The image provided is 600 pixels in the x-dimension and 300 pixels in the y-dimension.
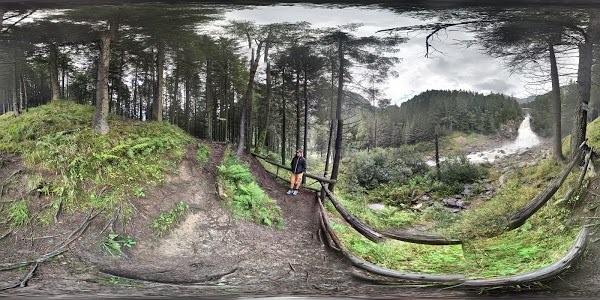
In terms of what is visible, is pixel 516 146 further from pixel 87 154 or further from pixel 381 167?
pixel 87 154

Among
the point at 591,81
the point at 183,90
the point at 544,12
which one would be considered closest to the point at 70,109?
the point at 183,90

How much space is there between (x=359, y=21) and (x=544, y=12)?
37.6 inches

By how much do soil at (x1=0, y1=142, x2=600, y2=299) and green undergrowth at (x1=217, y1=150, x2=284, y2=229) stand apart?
46 millimetres

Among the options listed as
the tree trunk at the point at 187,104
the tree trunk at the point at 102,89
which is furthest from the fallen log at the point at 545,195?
the tree trunk at the point at 102,89

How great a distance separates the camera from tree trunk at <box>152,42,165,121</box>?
6.99 feet

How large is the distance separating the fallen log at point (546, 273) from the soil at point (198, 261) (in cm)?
4

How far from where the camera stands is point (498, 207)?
2.07 metres

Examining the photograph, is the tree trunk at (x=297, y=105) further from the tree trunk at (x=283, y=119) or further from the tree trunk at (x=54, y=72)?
the tree trunk at (x=54, y=72)

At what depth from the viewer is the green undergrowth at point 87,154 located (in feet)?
6.73

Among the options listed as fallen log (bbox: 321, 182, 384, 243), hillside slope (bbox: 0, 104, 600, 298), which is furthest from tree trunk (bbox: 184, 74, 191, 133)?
fallen log (bbox: 321, 182, 384, 243)

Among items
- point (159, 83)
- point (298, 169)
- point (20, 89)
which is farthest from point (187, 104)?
point (20, 89)

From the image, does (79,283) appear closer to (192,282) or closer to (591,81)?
(192,282)

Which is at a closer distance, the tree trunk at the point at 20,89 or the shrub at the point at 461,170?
the shrub at the point at 461,170

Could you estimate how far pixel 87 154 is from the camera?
6.81 ft
